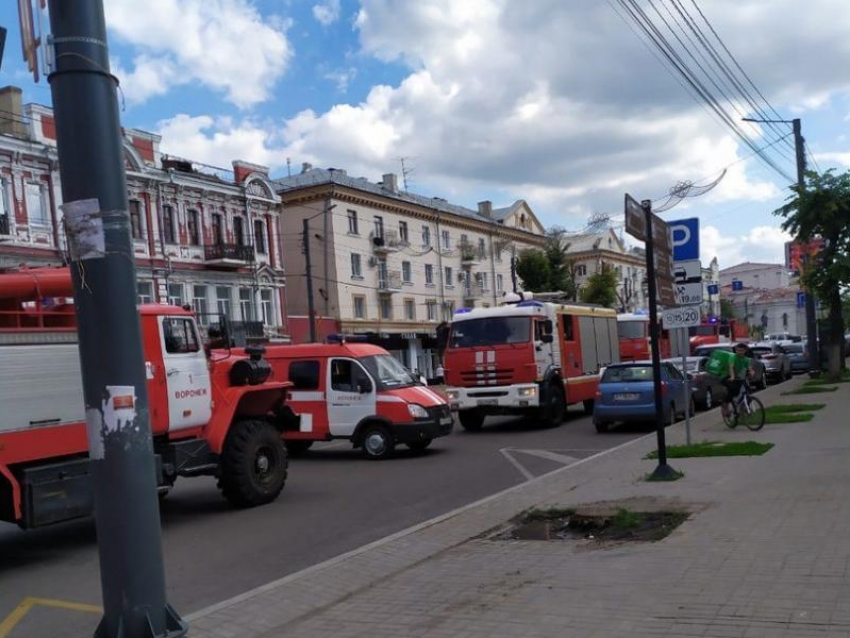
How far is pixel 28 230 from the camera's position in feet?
96.7

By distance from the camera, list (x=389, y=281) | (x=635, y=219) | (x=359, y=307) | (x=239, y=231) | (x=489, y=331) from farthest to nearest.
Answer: (x=389, y=281), (x=359, y=307), (x=239, y=231), (x=489, y=331), (x=635, y=219)

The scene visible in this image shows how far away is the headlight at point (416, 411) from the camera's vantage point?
15594 millimetres

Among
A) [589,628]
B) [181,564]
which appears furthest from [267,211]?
[589,628]

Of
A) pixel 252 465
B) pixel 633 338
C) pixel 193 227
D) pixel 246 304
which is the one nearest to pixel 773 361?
pixel 633 338

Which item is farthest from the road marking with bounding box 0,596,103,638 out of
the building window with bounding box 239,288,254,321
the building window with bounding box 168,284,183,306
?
the building window with bounding box 239,288,254,321

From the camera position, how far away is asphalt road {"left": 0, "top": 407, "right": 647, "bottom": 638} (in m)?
7.38

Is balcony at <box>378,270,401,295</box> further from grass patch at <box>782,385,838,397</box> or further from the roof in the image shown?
grass patch at <box>782,385,838,397</box>

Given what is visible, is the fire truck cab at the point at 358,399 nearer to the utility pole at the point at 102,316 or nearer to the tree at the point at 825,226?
the utility pole at the point at 102,316

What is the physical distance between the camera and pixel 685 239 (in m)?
13.1

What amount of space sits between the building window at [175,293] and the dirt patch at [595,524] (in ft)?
96.2

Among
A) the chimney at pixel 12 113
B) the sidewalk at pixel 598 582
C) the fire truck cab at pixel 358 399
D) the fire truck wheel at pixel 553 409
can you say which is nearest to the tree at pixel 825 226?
the fire truck wheel at pixel 553 409

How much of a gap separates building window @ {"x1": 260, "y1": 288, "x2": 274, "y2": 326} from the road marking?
3420 cm

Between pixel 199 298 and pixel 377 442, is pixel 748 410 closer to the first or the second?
pixel 377 442

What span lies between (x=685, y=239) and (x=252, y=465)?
7.32 metres
